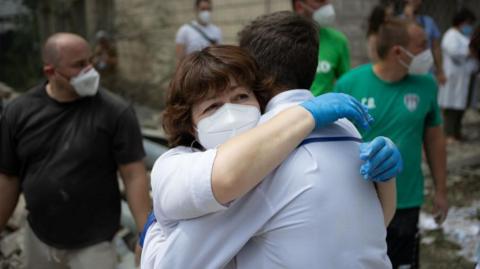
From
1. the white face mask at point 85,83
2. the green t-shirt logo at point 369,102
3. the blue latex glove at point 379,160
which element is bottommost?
the green t-shirt logo at point 369,102

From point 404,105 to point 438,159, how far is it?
1.45 ft

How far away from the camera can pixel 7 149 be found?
3029mm

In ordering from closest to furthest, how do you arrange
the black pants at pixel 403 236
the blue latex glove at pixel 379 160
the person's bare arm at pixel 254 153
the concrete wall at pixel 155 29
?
the person's bare arm at pixel 254 153, the blue latex glove at pixel 379 160, the black pants at pixel 403 236, the concrete wall at pixel 155 29

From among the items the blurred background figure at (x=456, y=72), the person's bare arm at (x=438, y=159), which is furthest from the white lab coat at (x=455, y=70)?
the person's bare arm at (x=438, y=159)

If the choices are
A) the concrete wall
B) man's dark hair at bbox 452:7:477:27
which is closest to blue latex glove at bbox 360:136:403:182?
man's dark hair at bbox 452:7:477:27

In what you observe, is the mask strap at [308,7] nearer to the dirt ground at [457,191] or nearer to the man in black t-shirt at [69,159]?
the man in black t-shirt at [69,159]

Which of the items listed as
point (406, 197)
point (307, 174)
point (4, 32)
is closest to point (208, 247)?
point (307, 174)

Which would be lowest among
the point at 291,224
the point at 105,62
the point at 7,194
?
the point at 105,62

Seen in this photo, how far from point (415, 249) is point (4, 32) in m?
13.4

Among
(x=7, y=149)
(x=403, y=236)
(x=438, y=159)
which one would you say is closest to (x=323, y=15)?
(x=438, y=159)

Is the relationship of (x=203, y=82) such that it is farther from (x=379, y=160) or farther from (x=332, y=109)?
(x=379, y=160)

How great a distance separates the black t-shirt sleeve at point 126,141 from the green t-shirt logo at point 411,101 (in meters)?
1.49

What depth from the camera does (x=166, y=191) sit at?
1.41 m

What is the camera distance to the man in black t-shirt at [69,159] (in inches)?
118
